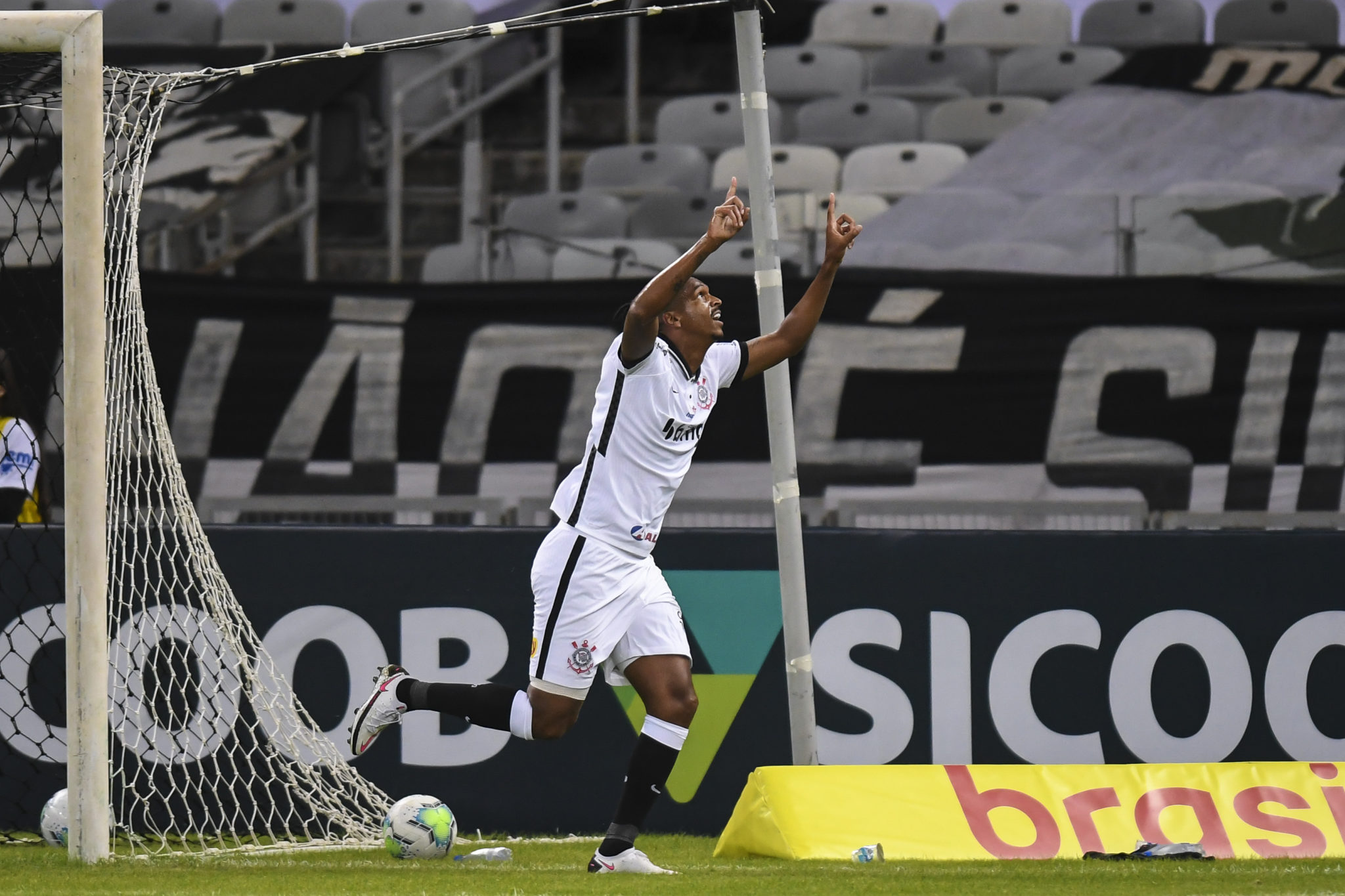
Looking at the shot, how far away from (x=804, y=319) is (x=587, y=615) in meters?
1.32

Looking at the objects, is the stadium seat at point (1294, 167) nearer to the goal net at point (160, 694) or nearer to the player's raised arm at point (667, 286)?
the player's raised arm at point (667, 286)

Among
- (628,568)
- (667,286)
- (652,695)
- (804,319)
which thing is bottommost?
(652,695)

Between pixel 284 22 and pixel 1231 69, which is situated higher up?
pixel 284 22

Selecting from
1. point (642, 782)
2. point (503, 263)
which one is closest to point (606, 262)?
point (503, 263)

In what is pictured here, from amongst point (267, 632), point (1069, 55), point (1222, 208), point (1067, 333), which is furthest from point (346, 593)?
point (1069, 55)

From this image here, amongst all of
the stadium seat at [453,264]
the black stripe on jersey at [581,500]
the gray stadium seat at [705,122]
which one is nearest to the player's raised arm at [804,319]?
the black stripe on jersey at [581,500]

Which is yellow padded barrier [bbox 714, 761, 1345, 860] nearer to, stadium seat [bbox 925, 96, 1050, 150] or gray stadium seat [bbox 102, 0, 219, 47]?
stadium seat [bbox 925, 96, 1050, 150]

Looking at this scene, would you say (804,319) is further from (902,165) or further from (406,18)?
(406,18)

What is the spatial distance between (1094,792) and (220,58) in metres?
10.4

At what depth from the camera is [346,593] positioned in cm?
711

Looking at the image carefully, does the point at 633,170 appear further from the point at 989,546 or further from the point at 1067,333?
the point at 989,546

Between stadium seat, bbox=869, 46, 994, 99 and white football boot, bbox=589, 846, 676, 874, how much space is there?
10555 millimetres

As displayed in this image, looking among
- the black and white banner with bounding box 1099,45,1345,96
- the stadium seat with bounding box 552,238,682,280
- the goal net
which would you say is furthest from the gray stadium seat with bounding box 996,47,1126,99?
the goal net

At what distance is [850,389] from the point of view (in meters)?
9.54
